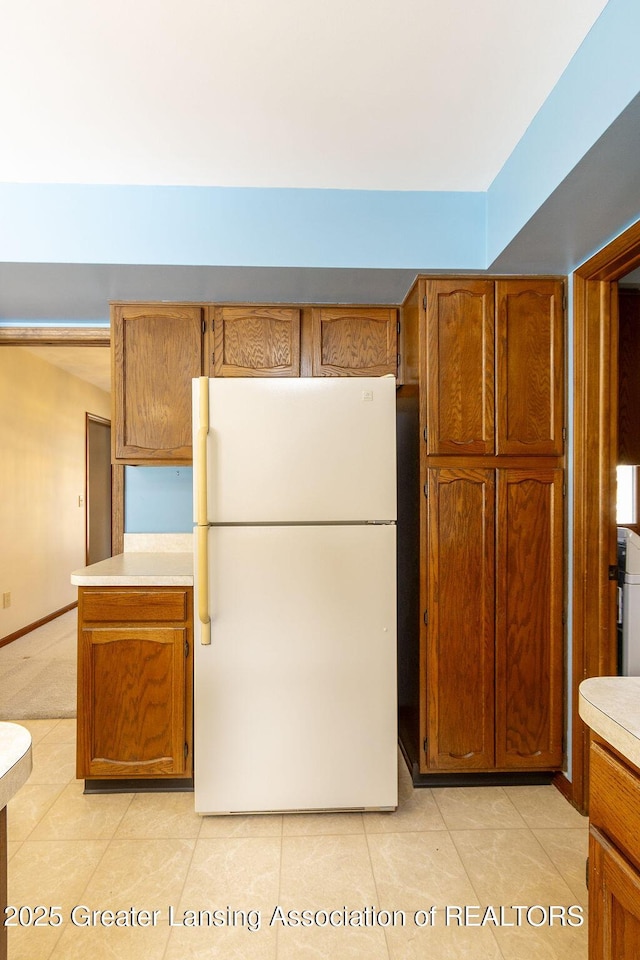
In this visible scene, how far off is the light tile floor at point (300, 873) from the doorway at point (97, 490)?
3737 mm

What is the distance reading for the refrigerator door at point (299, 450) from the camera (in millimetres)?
1977

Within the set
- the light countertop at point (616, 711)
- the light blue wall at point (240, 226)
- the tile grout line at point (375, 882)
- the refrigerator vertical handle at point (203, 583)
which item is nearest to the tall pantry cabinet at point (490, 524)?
the light blue wall at point (240, 226)

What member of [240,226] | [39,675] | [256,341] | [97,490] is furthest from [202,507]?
[97,490]

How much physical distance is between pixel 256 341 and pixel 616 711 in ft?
6.64

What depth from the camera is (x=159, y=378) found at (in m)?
2.48

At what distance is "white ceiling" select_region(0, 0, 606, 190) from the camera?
143cm

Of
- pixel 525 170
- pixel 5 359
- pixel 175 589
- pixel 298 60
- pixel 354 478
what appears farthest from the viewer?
pixel 5 359

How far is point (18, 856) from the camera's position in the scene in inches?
72.2

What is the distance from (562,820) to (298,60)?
265 centimetres

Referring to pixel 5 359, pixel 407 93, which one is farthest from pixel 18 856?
pixel 5 359

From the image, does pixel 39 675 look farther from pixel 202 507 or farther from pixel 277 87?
pixel 277 87

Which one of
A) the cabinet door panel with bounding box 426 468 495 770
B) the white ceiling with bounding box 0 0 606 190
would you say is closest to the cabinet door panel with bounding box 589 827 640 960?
the cabinet door panel with bounding box 426 468 495 770

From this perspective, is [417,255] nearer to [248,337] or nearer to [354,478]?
[248,337]

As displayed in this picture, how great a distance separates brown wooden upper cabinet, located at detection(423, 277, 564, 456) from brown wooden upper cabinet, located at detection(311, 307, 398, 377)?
387 mm
